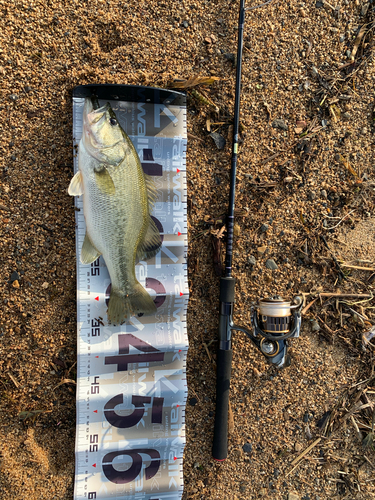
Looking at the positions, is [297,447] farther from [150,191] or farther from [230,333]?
[150,191]

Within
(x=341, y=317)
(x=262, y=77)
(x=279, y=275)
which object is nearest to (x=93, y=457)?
(x=279, y=275)

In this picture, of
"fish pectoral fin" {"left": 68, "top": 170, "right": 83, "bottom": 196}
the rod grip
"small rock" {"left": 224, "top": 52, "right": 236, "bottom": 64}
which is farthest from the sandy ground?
"fish pectoral fin" {"left": 68, "top": 170, "right": 83, "bottom": 196}

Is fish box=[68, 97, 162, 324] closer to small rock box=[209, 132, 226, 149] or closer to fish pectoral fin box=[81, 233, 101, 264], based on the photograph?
fish pectoral fin box=[81, 233, 101, 264]

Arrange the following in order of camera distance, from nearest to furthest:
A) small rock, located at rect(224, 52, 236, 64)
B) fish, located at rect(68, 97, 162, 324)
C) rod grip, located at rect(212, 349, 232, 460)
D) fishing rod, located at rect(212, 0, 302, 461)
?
fish, located at rect(68, 97, 162, 324)
fishing rod, located at rect(212, 0, 302, 461)
rod grip, located at rect(212, 349, 232, 460)
small rock, located at rect(224, 52, 236, 64)

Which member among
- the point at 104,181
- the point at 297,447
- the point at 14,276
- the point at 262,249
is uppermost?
the point at 104,181

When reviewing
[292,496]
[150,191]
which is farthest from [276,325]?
[292,496]

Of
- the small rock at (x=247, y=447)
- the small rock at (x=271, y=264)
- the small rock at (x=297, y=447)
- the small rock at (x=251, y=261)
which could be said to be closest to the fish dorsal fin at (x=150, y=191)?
the small rock at (x=251, y=261)
